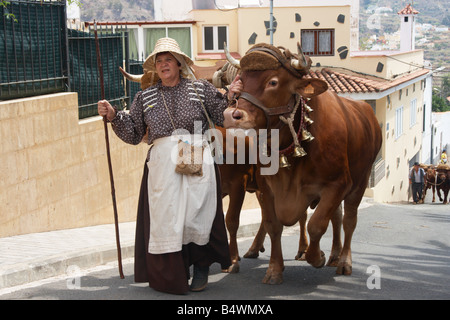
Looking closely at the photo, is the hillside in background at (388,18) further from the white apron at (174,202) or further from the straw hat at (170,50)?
the white apron at (174,202)

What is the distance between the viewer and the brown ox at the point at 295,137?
698 centimetres

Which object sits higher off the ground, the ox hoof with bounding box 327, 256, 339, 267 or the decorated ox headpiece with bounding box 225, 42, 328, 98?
the decorated ox headpiece with bounding box 225, 42, 328, 98

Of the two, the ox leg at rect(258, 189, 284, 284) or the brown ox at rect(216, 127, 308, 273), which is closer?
the ox leg at rect(258, 189, 284, 284)

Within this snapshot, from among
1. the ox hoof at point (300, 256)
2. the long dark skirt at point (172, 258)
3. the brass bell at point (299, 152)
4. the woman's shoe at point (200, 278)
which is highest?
the brass bell at point (299, 152)

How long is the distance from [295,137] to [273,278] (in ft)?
4.70

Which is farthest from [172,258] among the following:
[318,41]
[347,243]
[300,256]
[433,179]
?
[433,179]

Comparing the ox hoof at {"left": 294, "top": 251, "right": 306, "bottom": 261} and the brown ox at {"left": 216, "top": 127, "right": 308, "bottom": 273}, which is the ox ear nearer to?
the brown ox at {"left": 216, "top": 127, "right": 308, "bottom": 273}

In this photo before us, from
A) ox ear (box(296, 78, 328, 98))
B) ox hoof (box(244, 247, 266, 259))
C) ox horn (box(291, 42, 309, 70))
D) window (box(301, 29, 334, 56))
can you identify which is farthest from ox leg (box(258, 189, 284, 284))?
window (box(301, 29, 334, 56))

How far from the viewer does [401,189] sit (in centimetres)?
3756

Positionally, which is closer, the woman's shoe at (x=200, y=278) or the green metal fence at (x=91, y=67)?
the woman's shoe at (x=200, y=278)

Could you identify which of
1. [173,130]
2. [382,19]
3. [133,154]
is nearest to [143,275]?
[173,130]

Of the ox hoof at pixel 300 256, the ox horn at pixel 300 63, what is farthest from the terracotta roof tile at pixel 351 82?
the ox horn at pixel 300 63

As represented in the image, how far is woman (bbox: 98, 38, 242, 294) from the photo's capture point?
6.84m

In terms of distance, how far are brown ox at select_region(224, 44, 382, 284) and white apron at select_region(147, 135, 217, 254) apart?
605mm
